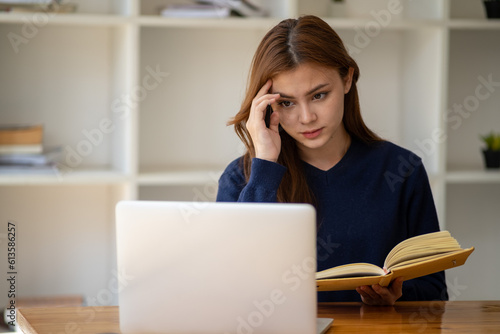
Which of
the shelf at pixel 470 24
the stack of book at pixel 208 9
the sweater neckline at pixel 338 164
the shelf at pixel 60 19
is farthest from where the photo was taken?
the shelf at pixel 470 24

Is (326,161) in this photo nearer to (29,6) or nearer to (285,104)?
(285,104)

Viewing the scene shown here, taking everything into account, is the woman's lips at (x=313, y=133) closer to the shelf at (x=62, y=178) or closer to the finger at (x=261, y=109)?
the finger at (x=261, y=109)

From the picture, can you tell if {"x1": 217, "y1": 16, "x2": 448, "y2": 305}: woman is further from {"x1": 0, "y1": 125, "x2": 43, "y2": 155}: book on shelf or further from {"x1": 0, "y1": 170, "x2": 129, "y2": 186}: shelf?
{"x1": 0, "y1": 125, "x2": 43, "y2": 155}: book on shelf

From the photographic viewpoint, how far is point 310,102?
5.77 feet

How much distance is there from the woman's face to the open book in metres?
0.47

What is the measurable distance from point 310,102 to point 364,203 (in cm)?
32

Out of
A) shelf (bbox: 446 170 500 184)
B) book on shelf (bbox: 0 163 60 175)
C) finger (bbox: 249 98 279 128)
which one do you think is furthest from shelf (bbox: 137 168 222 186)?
shelf (bbox: 446 170 500 184)

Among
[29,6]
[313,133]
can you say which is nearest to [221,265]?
[313,133]

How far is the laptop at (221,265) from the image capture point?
1120 mm

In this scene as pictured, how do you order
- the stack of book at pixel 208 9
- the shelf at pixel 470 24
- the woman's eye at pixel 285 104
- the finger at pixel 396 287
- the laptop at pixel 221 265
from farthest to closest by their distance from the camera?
the shelf at pixel 470 24 → the stack of book at pixel 208 9 → the woman's eye at pixel 285 104 → the finger at pixel 396 287 → the laptop at pixel 221 265

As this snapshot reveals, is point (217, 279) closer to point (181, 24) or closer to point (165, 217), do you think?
point (165, 217)

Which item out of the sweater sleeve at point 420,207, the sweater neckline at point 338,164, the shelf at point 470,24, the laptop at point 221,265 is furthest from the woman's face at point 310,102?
the shelf at point 470,24

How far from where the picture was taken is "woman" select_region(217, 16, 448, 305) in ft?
5.72

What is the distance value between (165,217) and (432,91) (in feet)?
5.62
